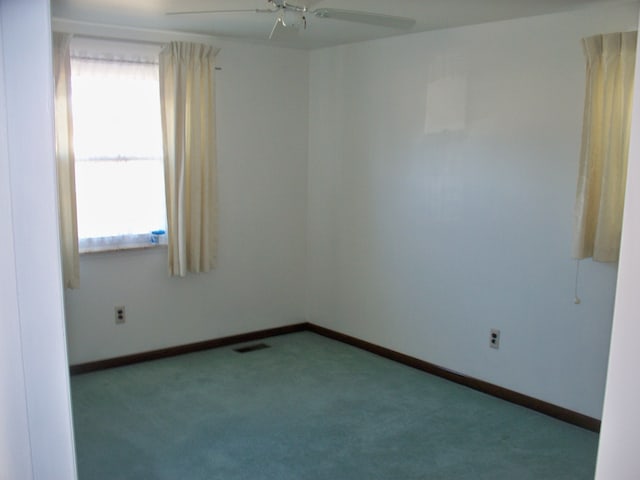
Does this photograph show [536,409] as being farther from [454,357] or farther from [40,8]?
[40,8]

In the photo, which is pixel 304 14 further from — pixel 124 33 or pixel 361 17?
pixel 124 33

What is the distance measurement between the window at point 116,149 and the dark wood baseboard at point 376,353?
83 cm

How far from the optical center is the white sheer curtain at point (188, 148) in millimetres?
4105

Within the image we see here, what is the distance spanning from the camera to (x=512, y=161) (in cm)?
361

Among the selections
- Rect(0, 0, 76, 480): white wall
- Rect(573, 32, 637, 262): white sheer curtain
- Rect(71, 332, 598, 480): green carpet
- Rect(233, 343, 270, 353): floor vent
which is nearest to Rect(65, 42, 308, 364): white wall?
Rect(233, 343, 270, 353): floor vent

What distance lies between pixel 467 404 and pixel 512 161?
4.96 ft

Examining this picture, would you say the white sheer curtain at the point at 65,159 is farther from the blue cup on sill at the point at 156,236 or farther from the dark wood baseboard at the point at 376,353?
the dark wood baseboard at the point at 376,353

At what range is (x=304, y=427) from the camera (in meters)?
3.32

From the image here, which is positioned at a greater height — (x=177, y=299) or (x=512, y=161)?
(x=512, y=161)

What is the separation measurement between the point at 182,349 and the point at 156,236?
0.90 meters

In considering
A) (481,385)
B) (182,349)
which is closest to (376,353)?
(481,385)

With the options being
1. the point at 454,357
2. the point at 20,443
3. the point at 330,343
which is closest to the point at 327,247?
the point at 330,343

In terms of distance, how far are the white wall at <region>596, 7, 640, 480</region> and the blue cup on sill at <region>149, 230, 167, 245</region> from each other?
390cm

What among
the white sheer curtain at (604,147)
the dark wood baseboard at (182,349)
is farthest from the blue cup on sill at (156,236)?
the white sheer curtain at (604,147)
